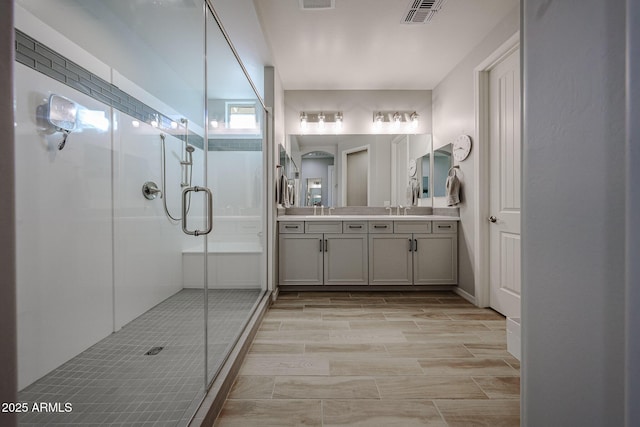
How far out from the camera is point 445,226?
3119mm

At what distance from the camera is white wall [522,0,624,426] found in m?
0.55

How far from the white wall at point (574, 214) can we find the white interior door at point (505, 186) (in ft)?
5.58

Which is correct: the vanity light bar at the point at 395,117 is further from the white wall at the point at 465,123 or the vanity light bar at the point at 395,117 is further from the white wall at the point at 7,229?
the white wall at the point at 7,229

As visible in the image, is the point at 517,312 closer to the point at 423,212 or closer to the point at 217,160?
the point at 423,212

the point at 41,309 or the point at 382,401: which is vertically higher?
the point at 41,309

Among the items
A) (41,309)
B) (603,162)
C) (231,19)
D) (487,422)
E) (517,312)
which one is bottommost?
(487,422)

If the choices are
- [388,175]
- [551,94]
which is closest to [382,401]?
[551,94]

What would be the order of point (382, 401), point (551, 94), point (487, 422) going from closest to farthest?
point (551, 94) < point (487, 422) < point (382, 401)

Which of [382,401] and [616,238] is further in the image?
[382,401]

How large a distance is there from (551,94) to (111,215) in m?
2.00

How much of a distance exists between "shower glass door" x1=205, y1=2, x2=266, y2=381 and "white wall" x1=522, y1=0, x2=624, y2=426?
1.36 metres

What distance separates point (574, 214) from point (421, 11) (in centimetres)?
221

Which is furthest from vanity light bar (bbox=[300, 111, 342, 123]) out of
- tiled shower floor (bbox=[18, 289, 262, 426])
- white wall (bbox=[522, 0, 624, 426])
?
white wall (bbox=[522, 0, 624, 426])

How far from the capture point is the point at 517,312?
A: 2.24m
